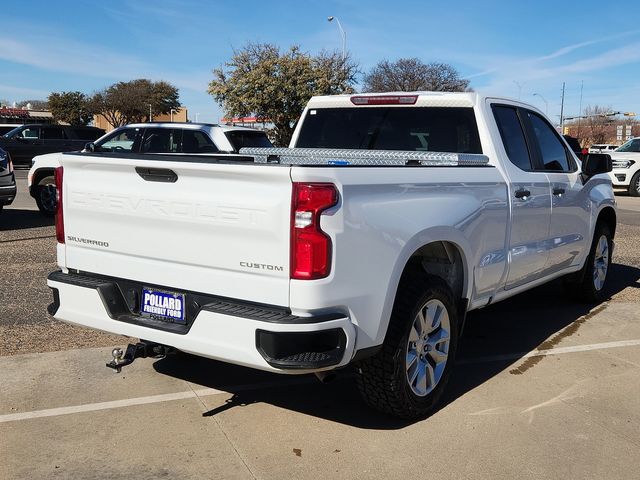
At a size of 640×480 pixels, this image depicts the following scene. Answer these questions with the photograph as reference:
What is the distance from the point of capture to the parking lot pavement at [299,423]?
348cm

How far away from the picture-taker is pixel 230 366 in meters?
4.94

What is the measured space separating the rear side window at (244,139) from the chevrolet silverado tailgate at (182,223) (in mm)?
7926

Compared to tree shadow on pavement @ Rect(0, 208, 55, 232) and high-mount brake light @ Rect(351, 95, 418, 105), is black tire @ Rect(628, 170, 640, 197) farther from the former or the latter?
high-mount brake light @ Rect(351, 95, 418, 105)

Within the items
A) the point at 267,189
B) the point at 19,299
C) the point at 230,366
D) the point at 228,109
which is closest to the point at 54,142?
the point at 228,109

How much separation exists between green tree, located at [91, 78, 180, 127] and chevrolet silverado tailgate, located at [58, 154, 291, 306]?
65.8 meters

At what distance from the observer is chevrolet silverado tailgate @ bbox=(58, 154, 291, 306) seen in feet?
10.7

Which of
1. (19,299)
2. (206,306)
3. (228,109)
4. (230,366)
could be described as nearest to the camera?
(206,306)

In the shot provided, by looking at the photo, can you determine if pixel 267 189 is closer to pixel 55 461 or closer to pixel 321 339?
pixel 321 339

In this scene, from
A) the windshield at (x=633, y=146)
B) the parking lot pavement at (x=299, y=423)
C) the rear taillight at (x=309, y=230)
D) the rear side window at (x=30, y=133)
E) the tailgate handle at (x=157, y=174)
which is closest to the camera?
the rear taillight at (x=309, y=230)

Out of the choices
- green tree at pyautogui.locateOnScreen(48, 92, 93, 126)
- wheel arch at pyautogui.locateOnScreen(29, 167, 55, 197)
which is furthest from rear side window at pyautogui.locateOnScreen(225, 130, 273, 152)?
green tree at pyautogui.locateOnScreen(48, 92, 93, 126)

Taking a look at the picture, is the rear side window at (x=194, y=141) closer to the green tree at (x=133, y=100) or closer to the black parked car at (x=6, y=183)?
the black parked car at (x=6, y=183)

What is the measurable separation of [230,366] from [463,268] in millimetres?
1815

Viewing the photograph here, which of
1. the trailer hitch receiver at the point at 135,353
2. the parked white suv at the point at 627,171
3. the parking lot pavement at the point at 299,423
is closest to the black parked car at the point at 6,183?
the parking lot pavement at the point at 299,423

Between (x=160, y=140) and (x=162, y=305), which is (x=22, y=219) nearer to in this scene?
(x=160, y=140)
